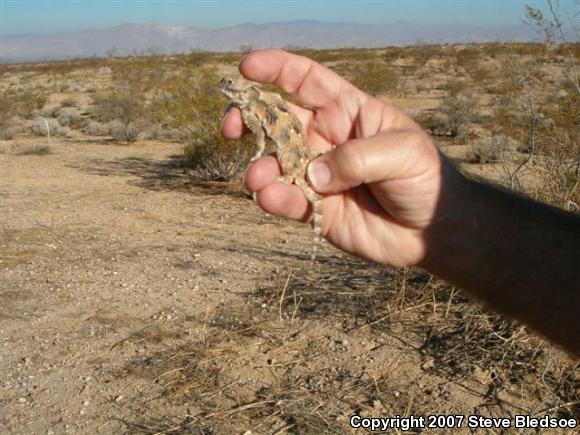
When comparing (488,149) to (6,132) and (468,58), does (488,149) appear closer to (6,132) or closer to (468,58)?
(6,132)

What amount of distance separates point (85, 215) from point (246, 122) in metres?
7.91

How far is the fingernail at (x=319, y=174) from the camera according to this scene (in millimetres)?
2482

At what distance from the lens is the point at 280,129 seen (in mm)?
2732

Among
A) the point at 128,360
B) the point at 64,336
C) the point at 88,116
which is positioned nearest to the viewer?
the point at 128,360

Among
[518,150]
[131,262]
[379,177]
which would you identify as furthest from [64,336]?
[518,150]

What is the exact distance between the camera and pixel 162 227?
945 centimetres

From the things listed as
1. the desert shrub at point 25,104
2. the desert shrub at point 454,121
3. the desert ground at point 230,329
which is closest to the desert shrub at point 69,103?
the desert shrub at point 25,104

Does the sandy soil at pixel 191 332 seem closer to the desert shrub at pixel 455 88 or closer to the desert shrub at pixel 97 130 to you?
the desert shrub at pixel 97 130

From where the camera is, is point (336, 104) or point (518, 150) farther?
point (518, 150)

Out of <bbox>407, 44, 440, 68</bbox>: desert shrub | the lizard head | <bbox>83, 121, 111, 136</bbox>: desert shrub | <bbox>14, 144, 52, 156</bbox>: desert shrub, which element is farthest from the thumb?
<bbox>407, 44, 440, 68</bbox>: desert shrub

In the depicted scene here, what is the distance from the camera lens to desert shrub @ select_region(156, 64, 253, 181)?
492 inches

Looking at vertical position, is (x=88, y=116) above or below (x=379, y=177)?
below

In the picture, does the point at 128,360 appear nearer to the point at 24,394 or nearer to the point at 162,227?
the point at 24,394

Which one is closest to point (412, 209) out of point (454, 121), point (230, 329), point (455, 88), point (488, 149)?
point (230, 329)
